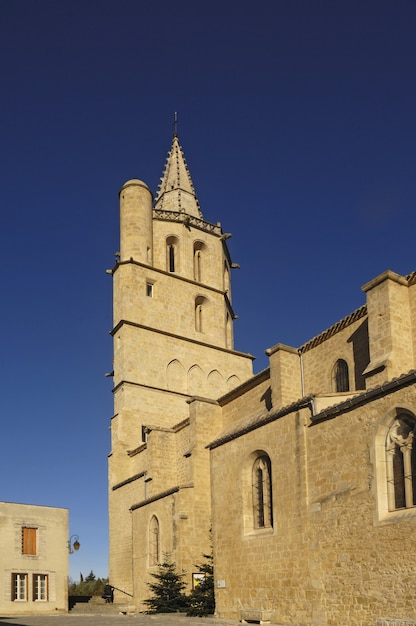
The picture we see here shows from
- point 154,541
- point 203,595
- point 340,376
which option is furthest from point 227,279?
point 203,595

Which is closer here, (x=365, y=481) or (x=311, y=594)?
(x=365, y=481)

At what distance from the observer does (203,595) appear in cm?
1853

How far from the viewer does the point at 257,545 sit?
15781mm

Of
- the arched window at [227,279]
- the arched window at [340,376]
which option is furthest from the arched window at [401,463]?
the arched window at [227,279]

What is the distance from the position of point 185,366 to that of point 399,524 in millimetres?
20965

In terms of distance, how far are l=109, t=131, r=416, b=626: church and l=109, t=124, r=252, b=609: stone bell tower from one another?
7 cm

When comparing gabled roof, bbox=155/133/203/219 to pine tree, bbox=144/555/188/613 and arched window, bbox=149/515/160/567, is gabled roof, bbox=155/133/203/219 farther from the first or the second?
pine tree, bbox=144/555/188/613

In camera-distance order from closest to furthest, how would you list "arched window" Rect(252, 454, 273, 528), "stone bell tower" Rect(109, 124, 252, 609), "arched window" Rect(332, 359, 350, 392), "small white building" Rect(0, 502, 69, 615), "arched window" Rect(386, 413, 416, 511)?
"arched window" Rect(386, 413, 416, 511) → "arched window" Rect(252, 454, 273, 528) → "arched window" Rect(332, 359, 350, 392) → "stone bell tower" Rect(109, 124, 252, 609) → "small white building" Rect(0, 502, 69, 615)

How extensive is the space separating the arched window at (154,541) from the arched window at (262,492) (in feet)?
26.9

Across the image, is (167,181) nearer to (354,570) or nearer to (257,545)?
(257,545)

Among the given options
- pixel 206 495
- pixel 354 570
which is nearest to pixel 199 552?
pixel 206 495

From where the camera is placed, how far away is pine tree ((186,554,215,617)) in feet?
59.6

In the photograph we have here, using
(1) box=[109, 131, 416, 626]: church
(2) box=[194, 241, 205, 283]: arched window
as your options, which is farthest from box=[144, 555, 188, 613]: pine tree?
(2) box=[194, 241, 205, 283]: arched window

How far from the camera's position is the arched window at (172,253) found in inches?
1383
